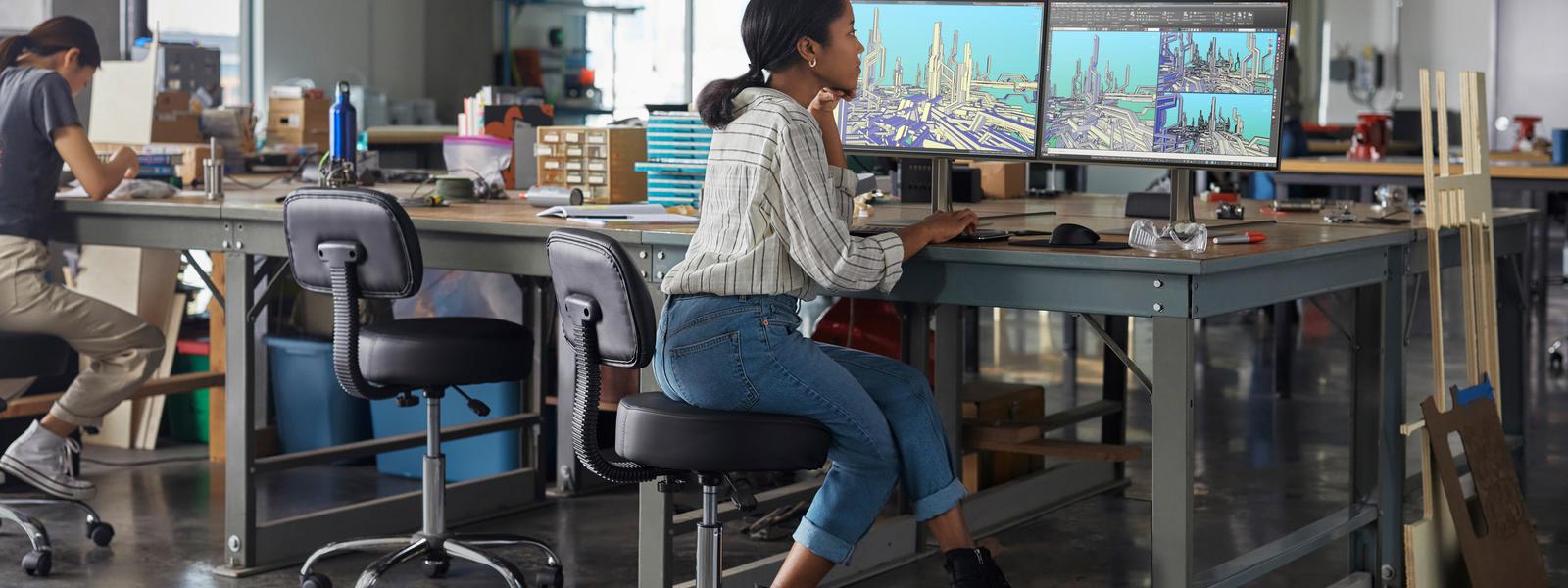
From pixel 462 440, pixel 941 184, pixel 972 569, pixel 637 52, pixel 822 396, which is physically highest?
pixel 637 52

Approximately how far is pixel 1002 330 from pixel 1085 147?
495 centimetres

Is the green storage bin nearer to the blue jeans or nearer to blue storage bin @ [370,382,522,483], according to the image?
blue storage bin @ [370,382,522,483]

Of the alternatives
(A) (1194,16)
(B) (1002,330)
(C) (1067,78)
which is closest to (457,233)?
(C) (1067,78)

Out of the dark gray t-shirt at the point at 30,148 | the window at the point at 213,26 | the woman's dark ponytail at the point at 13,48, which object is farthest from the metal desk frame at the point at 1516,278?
the window at the point at 213,26

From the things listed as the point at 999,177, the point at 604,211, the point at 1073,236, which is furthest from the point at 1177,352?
the point at 999,177

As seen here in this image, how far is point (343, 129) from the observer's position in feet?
13.2

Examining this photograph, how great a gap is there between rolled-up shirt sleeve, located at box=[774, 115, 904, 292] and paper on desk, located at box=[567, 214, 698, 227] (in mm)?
668

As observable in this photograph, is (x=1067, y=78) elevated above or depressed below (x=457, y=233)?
above

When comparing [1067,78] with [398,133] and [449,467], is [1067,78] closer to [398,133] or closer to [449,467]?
[449,467]

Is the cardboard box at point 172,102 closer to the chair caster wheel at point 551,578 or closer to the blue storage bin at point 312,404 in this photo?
the blue storage bin at point 312,404

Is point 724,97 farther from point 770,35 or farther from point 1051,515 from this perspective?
point 1051,515

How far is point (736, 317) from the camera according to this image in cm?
261

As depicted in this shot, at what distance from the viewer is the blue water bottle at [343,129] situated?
13.1ft

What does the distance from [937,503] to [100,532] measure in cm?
223
